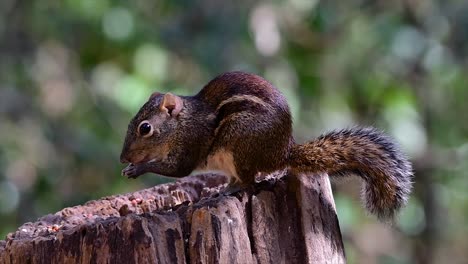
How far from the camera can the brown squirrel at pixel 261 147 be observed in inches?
105

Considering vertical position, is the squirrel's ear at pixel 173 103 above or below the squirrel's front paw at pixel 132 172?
above

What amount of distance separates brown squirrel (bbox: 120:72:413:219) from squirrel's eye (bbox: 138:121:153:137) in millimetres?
105

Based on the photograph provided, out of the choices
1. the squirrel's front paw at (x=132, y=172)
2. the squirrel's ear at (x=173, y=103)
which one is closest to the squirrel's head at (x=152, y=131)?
the squirrel's ear at (x=173, y=103)

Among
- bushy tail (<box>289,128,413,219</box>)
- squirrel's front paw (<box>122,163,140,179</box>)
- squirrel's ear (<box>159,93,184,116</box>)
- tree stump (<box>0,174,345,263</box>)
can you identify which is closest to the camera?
tree stump (<box>0,174,345,263</box>)

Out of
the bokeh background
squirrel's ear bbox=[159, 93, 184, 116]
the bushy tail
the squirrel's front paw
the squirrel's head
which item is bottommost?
the bushy tail

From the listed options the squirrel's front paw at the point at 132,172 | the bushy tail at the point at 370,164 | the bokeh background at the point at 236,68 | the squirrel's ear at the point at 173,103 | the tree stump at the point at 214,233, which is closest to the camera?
the tree stump at the point at 214,233

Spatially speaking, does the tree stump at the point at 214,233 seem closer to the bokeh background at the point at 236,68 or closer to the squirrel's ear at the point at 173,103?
the squirrel's ear at the point at 173,103

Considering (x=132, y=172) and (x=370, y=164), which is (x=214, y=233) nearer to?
(x=370, y=164)

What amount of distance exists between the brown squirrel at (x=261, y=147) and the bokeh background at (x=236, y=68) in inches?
67.5

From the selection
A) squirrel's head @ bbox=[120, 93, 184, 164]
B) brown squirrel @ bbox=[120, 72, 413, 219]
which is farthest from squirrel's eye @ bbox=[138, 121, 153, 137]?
brown squirrel @ bbox=[120, 72, 413, 219]

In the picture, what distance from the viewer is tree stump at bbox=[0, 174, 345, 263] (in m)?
2.15

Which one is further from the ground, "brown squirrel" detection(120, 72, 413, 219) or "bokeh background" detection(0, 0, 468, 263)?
"bokeh background" detection(0, 0, 468, 263)

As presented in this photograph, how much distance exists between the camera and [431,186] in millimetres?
5539

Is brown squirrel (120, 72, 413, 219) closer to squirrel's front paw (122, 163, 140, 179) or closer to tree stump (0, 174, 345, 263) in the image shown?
squirrel's front paw (122, 163, 140, 179)
